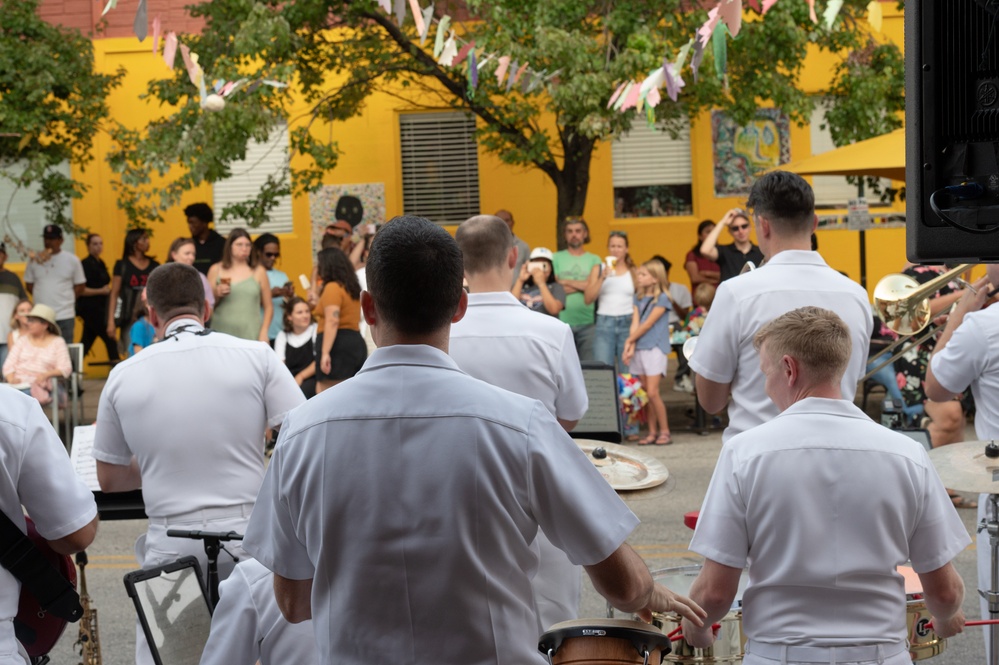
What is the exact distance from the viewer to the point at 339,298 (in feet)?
36.7

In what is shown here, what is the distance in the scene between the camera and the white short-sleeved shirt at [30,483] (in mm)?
3668

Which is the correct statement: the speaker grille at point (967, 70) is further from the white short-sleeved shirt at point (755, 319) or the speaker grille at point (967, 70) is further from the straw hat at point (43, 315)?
the straw hat at point (43, 315)

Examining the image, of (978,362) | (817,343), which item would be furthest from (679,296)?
(817,343)

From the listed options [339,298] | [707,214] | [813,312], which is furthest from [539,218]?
[813,312]

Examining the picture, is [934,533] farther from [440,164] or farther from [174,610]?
[440,164]

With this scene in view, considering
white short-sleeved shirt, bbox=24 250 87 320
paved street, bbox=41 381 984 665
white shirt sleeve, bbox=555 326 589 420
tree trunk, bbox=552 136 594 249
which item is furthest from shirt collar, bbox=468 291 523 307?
white short-sleeved shirt, bbox=24 250 87 320

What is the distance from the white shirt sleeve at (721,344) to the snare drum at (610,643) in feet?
6.72

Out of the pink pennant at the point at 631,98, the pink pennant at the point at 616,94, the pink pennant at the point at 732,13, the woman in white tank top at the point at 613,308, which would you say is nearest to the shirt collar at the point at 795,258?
the pink pennant at the point at 732,13

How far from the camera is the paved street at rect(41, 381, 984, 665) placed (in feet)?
21.8

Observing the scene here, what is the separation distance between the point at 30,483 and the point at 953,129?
2735 mm

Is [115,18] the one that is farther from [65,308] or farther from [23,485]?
[23,485]

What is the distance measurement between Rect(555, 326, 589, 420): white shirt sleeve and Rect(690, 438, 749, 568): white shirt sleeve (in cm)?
124

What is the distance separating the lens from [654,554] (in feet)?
27.3

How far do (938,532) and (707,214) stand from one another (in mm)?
16889
